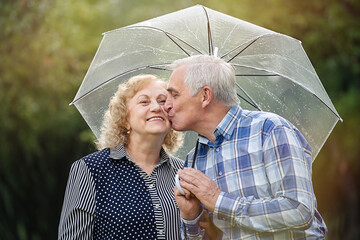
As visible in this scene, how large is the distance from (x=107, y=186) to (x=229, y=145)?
1051 mm

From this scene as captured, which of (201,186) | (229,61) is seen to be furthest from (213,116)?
(229,61)

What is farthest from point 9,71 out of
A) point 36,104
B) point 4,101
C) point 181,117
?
point 181,117

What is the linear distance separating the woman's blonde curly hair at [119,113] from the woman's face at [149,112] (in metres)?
0.04

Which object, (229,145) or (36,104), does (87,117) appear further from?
(36,104)

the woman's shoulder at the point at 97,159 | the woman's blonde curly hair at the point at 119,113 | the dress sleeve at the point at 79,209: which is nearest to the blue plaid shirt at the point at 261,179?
the dress sleeve at the point at 79,209

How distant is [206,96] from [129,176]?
1.03 metres

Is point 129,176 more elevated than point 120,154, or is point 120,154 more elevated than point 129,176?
point 120,154

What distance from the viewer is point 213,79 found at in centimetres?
298

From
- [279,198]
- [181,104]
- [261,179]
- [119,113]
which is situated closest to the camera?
[279,198]

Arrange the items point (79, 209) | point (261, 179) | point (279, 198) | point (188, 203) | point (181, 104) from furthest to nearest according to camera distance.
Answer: point (79, 209) < point (181, 104) < point (188, 203) < point (261, 179) < point (279, 198)

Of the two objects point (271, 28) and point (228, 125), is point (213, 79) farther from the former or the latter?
point (271, 28)

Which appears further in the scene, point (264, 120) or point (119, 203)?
point (119, 203)

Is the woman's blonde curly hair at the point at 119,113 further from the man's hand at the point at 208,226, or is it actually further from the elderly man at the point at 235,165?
the man's hand at the point at 208,226

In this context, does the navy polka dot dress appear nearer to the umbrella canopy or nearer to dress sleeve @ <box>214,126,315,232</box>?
the umbrella canopy
